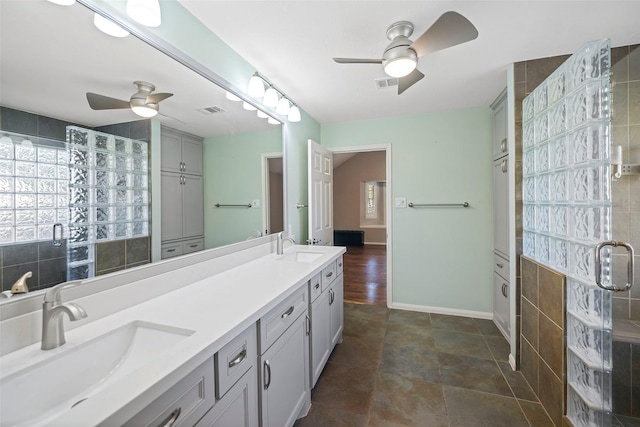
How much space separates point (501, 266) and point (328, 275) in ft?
5.90

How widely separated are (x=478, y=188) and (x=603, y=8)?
1.69 meters

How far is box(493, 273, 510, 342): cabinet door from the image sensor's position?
2.44 meters

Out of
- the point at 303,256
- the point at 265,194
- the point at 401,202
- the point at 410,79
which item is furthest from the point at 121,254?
the point at 401,202

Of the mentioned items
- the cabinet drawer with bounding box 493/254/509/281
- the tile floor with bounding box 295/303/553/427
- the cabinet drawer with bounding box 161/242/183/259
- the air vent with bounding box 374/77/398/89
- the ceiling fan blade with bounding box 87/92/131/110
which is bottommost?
the tile floor with bounding box 295/303/553/427

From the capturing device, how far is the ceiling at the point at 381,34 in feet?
4.70

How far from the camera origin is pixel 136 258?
3.90 feet

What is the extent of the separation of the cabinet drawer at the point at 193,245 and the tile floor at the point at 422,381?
1159mm

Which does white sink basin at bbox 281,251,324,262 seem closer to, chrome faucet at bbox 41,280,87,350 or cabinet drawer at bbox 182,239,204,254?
cabinet drawer at bbox 182,239,204,254

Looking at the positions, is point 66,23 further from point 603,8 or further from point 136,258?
point 603,8

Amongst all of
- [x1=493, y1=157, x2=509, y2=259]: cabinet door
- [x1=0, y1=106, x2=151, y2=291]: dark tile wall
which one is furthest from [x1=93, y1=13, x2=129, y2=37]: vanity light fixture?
[x1=493, y1=157, x2=509, y2=259]: cabinet door

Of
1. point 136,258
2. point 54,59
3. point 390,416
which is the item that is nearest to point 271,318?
point 136,258

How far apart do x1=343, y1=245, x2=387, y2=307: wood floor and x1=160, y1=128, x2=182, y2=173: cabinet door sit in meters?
2.74

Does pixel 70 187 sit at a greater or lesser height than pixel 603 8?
lesser

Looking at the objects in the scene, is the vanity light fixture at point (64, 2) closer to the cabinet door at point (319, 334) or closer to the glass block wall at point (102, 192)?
the glass block wall at point (102, 192)
